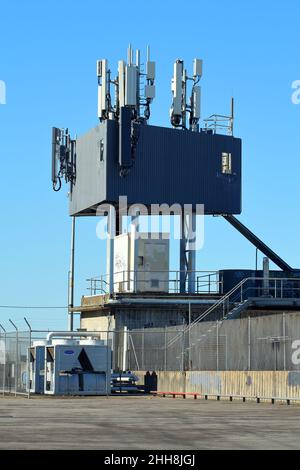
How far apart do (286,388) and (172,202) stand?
23.9 metres

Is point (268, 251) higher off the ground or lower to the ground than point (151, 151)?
lower

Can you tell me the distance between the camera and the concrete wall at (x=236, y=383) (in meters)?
33.9

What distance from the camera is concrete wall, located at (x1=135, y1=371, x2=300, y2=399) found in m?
33.9

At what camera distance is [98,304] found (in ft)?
180

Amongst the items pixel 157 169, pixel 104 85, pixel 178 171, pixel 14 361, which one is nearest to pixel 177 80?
pixel 104 85

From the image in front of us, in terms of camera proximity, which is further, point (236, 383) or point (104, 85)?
point (104, 85)

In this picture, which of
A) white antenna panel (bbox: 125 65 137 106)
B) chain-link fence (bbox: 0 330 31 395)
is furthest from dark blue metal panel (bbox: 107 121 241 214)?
chain-link fence (bbox: 0 330 31 395)

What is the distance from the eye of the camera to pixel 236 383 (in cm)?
3744

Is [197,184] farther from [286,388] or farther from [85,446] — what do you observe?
[85,446]

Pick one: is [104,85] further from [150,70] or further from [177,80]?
[177,80]

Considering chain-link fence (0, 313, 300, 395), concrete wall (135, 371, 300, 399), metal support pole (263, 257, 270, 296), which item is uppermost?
metal support pole (263, 257, 270, 296)

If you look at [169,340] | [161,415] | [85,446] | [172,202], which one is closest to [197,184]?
[172,202]

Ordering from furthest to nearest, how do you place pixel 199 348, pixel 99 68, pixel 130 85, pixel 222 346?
pixel 99 68 → pixel 130 85 → pixel 199 348 → pixel 222 346

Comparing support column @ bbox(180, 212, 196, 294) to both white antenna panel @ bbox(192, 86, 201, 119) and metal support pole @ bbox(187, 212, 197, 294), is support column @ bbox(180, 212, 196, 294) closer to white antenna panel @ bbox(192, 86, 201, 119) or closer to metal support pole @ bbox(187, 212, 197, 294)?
metal support pole @ bbox(187, 212, 197, 294)
